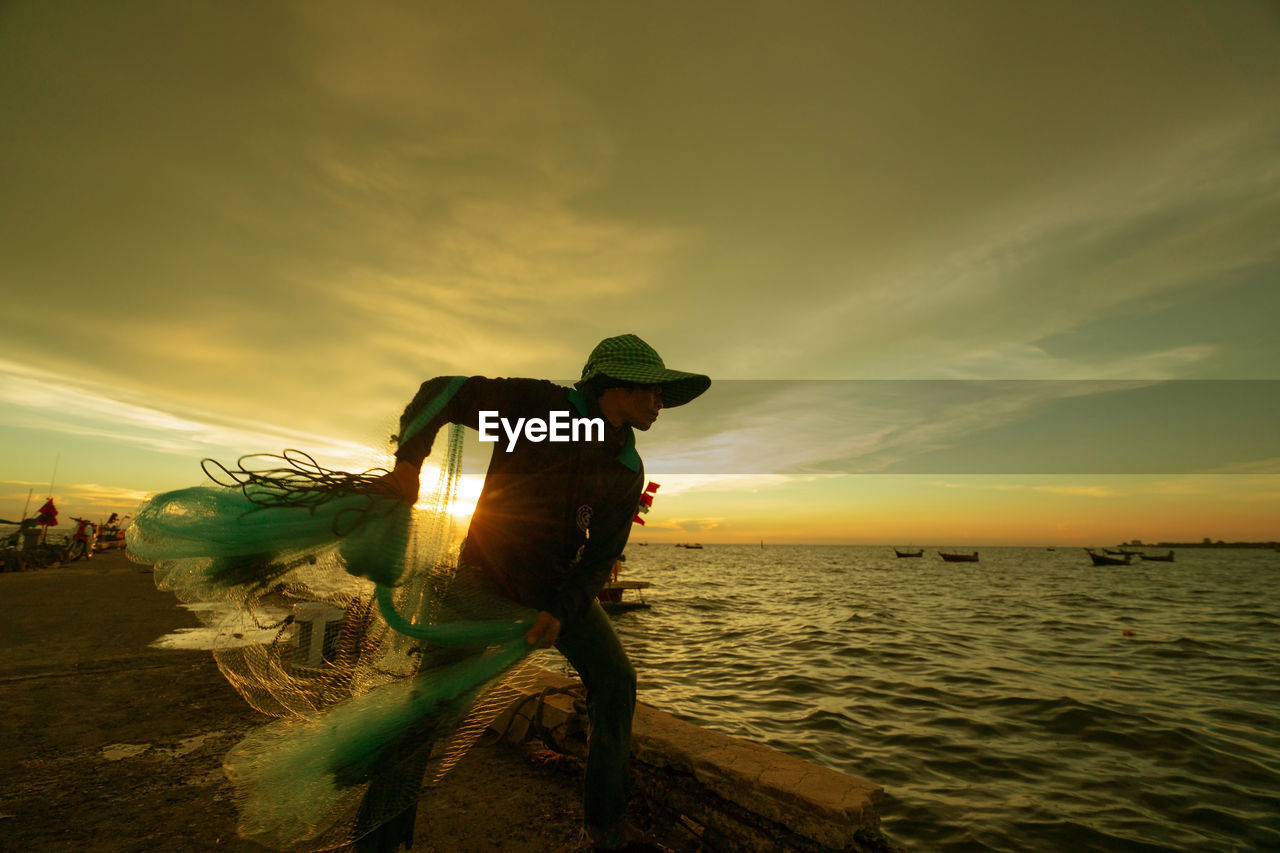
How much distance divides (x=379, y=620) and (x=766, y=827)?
81.8 inches

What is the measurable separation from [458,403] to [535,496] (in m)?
0.52

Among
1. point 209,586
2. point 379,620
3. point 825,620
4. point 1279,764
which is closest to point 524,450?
point 379,620

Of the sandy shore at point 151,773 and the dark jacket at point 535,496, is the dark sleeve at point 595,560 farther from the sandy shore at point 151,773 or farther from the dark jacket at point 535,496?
the sandy shore at point 151,773

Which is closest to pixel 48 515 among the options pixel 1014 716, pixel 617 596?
pixel 617 596

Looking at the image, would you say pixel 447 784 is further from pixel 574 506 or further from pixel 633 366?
pixel 633 366

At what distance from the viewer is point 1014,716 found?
7684mm

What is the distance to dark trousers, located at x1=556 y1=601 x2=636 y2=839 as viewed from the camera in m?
2.49

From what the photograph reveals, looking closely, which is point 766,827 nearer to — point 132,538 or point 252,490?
point 252,490

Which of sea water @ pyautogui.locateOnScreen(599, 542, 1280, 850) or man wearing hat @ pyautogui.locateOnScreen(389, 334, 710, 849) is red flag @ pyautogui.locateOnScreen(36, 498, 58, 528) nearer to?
sea water @ pyautogui.locateOnScreen(599, 542, 1280, 850)

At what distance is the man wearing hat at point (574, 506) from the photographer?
230 cm

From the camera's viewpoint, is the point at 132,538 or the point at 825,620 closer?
the point at 132,538

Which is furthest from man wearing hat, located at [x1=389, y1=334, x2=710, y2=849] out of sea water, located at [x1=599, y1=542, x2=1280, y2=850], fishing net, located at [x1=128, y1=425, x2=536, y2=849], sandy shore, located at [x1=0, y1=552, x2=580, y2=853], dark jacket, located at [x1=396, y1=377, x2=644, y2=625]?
sea water, located at [x1=599, y1=542, x2=1280, y2=850]

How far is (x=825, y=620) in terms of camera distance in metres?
17.6

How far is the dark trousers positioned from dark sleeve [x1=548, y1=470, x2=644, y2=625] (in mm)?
152
